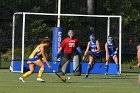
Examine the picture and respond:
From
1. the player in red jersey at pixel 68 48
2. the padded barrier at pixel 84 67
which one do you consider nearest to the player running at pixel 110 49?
the padded barrier at pixel 84 67

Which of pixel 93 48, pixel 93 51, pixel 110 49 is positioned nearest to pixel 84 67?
pixel 110 49

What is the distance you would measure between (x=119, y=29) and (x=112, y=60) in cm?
152

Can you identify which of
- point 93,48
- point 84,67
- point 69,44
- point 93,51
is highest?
point 69,44

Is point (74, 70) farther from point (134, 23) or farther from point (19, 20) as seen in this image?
point (134, 23)

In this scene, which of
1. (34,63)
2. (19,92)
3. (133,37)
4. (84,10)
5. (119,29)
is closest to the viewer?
(19,92)

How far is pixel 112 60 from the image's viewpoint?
29125mm

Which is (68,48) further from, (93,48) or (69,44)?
(93,48)

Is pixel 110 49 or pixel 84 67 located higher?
pixel 110 49

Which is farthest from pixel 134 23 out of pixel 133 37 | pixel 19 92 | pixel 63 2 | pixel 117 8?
pixel 19 92

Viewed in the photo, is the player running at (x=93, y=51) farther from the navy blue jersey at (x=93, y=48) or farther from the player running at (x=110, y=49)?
the player running at (x=110, y=49)

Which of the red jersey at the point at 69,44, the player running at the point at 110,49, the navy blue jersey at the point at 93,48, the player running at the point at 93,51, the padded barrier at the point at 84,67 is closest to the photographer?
the player running at the point at 93,51

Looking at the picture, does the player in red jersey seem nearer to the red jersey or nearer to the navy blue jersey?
the red jersey

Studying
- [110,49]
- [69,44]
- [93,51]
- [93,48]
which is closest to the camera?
[93,51]

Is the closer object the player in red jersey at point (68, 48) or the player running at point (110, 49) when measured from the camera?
the player in red jersey at point (68, 48)
